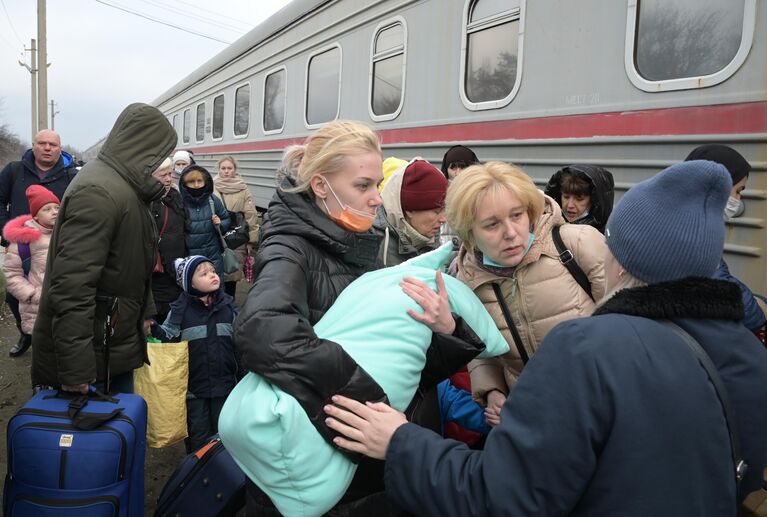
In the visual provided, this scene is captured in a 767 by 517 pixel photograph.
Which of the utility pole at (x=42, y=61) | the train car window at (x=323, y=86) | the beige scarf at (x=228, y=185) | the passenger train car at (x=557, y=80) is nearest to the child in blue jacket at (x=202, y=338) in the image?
the passenger train car at (x=557, y=80)

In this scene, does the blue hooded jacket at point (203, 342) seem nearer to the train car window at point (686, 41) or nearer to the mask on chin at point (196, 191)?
the mask on chin at point (196, 191)

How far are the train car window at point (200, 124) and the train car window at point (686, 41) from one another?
9135 millimetres

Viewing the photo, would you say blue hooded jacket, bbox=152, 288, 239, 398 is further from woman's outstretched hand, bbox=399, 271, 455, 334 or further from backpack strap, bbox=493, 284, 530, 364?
woman's outstretched hand, bbox=399, 271, 455, 334

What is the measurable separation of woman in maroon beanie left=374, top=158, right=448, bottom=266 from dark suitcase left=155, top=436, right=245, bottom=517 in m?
1.02

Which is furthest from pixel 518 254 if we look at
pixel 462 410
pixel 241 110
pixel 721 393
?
pixel 241 110

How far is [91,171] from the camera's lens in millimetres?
2195

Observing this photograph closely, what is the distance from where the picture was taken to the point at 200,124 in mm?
10945

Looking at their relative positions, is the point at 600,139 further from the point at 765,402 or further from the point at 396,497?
the point at 396,497

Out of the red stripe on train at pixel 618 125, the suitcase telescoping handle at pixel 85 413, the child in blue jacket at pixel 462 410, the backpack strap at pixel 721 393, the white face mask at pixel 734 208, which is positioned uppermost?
the red stripe on train at pixel 618 125

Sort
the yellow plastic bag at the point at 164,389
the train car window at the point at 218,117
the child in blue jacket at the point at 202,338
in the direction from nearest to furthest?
the yellow plastic bag at the point at 164,389 → the child in blue jacket at the point at 202,338 → the train car window at the point at 218,117

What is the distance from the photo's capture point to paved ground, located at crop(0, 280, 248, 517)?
3068 mm

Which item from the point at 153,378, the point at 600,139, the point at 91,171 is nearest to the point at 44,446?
the point at 153,378

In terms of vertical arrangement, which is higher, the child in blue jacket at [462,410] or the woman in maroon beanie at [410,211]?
the woman in maroon beanie at [410,211]

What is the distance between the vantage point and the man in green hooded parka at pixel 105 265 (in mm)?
2057
